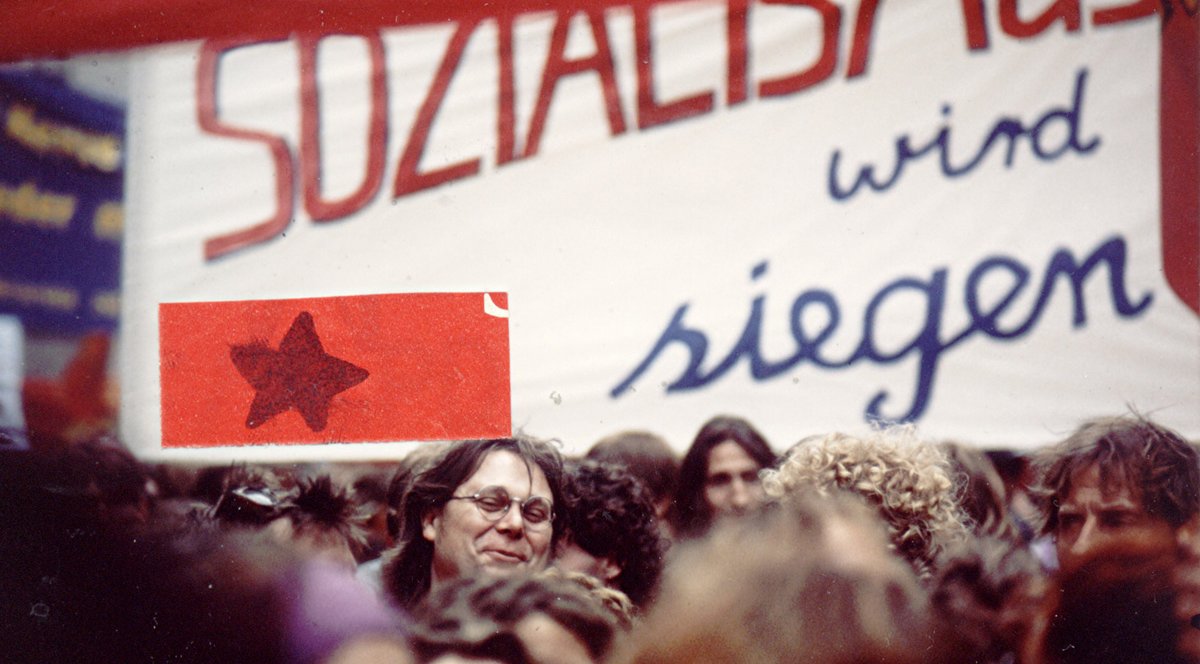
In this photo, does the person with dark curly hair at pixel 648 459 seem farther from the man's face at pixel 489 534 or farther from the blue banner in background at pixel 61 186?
the blue banner in background at pixel 61 186

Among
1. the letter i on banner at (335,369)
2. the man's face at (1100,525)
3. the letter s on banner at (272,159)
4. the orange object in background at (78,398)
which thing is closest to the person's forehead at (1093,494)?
the man's face at (1100,525)

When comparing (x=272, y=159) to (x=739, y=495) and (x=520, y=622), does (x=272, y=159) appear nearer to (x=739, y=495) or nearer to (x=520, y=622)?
(x=520, y=622)

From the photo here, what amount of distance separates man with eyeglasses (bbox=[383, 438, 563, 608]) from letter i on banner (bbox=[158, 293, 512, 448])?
0.08 metres

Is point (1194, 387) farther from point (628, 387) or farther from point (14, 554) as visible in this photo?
point (14, 554)

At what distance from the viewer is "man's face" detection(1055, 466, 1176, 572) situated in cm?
261

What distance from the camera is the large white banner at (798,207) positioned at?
8.59 ft

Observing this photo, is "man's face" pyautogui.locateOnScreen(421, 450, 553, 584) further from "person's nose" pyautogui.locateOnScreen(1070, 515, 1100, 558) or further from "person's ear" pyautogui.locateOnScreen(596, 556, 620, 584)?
"person's nose" pyautogui.locateOnScreen(1070, 515, 1100, 558)

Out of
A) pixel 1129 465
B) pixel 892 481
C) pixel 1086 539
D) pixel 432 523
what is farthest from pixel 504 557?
pixel 1129 465

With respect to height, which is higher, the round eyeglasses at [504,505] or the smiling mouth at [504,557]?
the round eyeglasses at [504,505]

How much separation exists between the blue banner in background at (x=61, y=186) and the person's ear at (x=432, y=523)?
2.97 feet

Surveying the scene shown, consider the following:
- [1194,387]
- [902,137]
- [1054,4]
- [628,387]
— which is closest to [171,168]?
[628,387]

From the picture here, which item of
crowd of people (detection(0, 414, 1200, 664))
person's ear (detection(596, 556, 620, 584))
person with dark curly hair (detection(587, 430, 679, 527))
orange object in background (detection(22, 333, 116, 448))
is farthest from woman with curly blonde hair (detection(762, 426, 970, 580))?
orange object in background (detection(22, 333, 116, 448))

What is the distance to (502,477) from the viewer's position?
2.61 m

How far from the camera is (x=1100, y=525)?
2.61m
